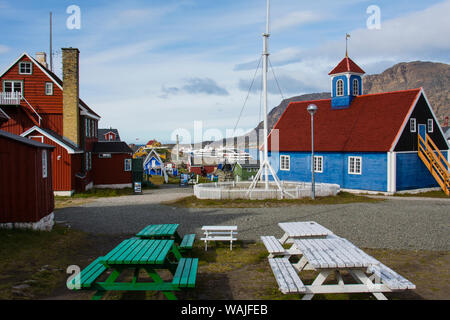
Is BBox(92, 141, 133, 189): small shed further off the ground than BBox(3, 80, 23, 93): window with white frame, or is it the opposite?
BBox(3, 80, 23, 93): window with white frame

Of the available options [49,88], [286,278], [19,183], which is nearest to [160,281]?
[286,278]

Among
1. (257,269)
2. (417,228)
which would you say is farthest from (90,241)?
(417,228)

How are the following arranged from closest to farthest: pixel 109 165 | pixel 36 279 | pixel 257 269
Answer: pixel 36 279 < pixel 257 269 < pixel 109 165

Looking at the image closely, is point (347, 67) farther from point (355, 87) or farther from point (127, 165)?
point (127, 165)

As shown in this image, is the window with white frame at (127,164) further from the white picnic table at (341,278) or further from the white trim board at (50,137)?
the white picnic table at (341,278)

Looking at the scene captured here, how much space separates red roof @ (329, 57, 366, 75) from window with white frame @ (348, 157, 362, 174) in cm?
792

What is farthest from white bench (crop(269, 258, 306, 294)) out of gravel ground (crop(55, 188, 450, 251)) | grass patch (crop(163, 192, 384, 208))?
grass patch (crop(163, 192, 384, 208))

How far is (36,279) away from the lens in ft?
25.5

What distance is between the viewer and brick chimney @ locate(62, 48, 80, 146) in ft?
86.3

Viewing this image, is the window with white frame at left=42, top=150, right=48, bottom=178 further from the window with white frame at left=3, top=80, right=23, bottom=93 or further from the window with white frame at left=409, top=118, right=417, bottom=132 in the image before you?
the window with white frame at left=409, top=118, right=417, bottom=132

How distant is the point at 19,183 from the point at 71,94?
1636cm

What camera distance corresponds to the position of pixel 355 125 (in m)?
29.4
